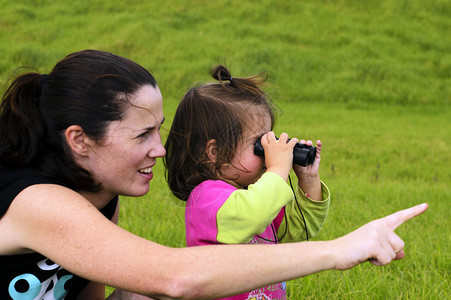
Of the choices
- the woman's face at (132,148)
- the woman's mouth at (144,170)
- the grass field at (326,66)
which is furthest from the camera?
the grass field at (326,66)

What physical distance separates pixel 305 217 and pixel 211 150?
50 centimetres

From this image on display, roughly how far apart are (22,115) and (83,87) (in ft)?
0.78

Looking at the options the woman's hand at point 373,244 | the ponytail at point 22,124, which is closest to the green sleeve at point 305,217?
the woman's hand at point 373,244

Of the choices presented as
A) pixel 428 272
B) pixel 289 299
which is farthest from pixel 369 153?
pixel 289 299

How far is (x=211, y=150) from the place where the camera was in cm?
211

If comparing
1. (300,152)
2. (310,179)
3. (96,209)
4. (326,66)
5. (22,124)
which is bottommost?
(326,66)

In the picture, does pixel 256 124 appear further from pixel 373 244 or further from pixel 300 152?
pixel 373 244

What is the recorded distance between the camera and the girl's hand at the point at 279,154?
1885 mm

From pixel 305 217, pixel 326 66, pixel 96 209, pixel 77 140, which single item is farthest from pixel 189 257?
pixel 326 66

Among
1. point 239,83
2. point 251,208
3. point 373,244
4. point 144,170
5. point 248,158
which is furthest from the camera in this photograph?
Answer: point 239,83

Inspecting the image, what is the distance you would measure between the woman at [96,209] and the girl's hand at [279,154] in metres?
0.39

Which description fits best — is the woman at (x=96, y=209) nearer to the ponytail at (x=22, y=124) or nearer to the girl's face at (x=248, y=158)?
the ponytail at (x=22, y=124)

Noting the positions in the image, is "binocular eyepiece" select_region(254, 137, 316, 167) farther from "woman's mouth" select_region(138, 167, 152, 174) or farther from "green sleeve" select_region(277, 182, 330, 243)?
"woman's mouth" select_region(138, 167, 152, 174)

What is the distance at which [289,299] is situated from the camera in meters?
2.71
